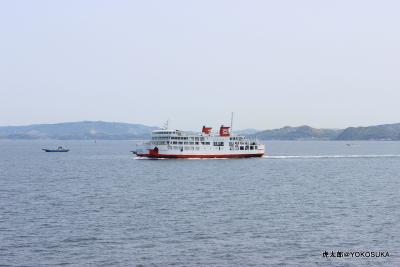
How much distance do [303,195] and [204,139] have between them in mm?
75671

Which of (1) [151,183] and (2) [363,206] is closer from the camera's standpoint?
(2) [363,206]

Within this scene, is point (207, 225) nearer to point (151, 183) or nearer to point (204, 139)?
point (151, 183)

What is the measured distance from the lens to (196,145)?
479 ft

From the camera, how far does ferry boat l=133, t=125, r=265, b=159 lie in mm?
141625

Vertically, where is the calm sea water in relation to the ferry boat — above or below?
below

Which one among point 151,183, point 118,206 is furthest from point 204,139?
point 118,206

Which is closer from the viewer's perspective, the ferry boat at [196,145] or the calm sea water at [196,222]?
the calm sea water at [196,222]

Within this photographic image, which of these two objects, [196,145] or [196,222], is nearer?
[196,222]

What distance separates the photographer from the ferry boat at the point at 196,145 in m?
142

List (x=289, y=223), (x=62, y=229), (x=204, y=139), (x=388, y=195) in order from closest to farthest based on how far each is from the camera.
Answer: (x=62, y=229)
(x=289, y=223)
(x=388, y=195)
(x=204, y=139)

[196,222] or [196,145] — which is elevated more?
[196,145]

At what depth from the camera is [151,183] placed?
88625 millimetres

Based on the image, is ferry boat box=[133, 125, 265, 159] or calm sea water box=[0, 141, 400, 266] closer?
calm sea water box=[0, 141, 400, 266]

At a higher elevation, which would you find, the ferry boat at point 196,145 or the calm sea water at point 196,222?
the ferry boat at point 196,145
